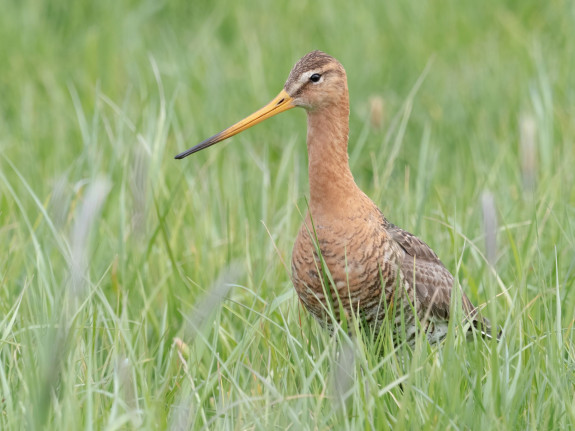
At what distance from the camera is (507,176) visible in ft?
17.9

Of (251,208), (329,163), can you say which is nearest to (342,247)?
(329,163)

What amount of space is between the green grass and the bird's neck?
0.29 m

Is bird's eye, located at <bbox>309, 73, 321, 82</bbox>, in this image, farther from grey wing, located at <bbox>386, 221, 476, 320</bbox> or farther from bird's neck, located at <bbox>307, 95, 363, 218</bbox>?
grey wing, located at <bbox>386, 221, 476, 320</bbox>

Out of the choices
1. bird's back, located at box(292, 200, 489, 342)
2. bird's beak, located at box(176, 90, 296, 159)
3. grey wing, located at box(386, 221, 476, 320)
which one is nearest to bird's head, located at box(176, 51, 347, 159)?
bird's beak, located at box(176, 90, 296, 159)

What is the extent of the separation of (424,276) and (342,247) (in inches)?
16.5

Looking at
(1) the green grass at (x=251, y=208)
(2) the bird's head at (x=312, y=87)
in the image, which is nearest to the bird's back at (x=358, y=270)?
(1) the green grass at (x=251, y=208)

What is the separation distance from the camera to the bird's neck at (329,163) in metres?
3.85

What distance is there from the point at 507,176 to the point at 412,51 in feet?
5.57

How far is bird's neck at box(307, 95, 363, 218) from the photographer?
3.85 metres

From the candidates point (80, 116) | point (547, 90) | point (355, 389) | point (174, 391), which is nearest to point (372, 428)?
point (355, 389)

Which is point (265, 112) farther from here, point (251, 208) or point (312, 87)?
point (251, 208)

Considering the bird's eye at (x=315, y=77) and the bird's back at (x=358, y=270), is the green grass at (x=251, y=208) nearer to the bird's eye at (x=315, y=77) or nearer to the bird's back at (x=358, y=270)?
the bird's back at (x=358, y=270)

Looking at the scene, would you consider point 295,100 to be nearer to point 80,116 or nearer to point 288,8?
point 80,116

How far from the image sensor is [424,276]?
3984mm
